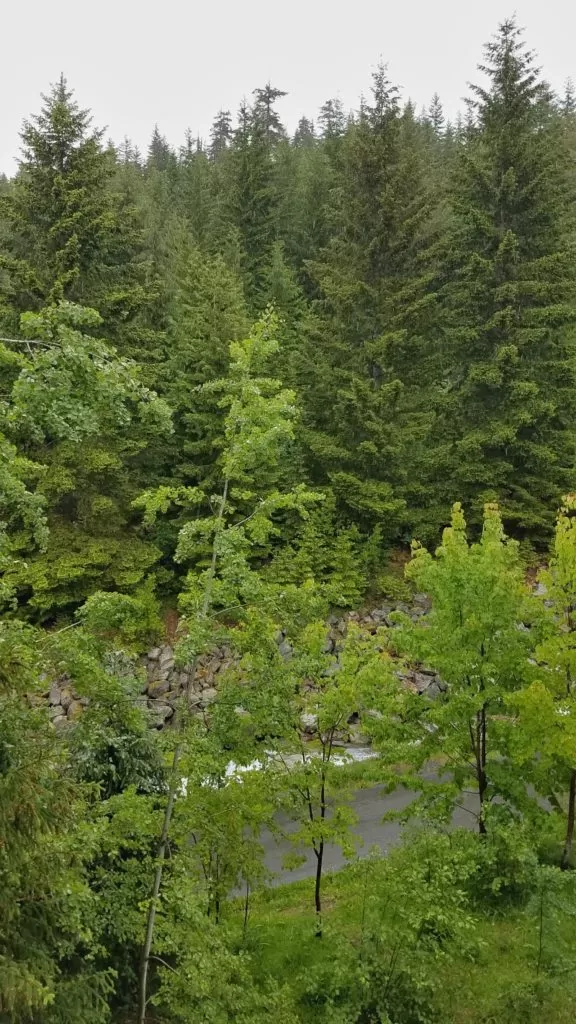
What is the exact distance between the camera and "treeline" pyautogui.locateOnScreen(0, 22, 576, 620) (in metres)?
16.5

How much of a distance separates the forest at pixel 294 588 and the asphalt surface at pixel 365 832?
0.11 metres

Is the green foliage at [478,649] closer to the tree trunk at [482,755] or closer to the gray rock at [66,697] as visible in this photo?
the tree trunk at [482,755]

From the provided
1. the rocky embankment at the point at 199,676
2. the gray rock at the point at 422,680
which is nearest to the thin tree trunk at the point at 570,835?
the rocky embankment at the point at 199,676

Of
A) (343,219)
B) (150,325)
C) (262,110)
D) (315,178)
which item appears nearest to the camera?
(343,219)

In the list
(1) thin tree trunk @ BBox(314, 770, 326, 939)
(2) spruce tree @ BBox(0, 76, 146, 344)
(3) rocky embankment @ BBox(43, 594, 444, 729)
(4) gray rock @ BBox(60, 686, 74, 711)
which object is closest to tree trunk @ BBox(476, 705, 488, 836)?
(1) thin tree trunk @ BBox(314, 770, 326, 939)

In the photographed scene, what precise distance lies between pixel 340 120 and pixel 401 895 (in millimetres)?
45922

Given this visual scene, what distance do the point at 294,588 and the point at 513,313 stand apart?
578 inches

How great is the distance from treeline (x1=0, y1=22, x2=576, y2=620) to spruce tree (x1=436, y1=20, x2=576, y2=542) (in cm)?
6

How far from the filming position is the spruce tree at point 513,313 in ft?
58.3

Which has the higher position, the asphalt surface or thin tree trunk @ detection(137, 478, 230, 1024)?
thin tree trunk @ detection(137, 478, 230, 1024)

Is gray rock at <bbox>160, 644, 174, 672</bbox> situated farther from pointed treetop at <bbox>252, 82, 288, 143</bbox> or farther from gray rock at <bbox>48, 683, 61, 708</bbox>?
pointed treetop at <bbox>252, 82, 288, 143</bbox>

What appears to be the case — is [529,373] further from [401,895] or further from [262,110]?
[262,110]

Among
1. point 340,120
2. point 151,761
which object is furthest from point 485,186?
point 340,120

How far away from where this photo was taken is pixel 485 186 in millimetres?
18578
